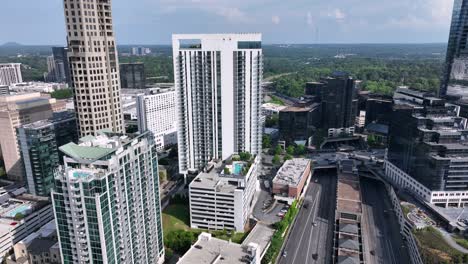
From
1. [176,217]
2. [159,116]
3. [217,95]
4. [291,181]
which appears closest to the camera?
[176,217]

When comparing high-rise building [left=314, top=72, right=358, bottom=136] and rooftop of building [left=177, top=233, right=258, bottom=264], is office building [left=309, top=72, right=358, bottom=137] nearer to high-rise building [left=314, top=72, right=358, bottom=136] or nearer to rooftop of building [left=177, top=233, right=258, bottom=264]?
high-rise building [left=314, top=72, right=358, bottom=136]

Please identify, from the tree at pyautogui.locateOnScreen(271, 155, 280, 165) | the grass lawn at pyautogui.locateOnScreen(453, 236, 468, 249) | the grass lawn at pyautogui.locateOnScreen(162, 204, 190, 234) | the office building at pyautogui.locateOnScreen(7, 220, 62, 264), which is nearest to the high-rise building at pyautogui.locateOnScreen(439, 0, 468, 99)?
the tree at pyautogui.locateOnScreen(271, 155, 280, 165)

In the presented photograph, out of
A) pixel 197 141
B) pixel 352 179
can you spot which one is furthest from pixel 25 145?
pixel 352 179

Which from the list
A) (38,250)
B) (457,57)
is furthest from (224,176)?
(457,57)

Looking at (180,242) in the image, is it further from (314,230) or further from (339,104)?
(339,104)

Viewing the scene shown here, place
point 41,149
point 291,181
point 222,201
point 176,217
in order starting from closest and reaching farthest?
1. point 222,201
2. point 41,149
3. point 176,217
4. point 291,181
